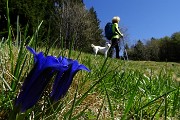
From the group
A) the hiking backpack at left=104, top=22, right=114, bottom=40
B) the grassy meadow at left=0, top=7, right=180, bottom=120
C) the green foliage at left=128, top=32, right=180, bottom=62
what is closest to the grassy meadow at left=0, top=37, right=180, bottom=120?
the grassy meadow at left=0, top=7, right=180, bottom=120

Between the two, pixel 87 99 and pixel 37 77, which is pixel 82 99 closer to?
pixel 37 77

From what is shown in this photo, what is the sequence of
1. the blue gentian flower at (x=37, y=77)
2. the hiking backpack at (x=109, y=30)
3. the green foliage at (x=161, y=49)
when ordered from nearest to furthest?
the blue gentian flower at (x=37, y=77) → the hiking backpack at (x=109, y=30) → the green foliage at (x=161, y=49)

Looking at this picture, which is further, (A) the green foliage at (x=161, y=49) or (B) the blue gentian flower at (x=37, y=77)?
(A) the green foliage at (x=161, y=49)

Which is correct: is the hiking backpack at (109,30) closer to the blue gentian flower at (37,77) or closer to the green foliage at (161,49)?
the blue gentian flower at (37,77)

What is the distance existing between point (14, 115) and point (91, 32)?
47.9 m

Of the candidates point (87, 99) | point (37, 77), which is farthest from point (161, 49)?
point (37, 77)

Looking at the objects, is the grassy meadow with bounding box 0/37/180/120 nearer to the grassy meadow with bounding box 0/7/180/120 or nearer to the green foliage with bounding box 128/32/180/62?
the grassy meadow with bounding box 0/7/180/120

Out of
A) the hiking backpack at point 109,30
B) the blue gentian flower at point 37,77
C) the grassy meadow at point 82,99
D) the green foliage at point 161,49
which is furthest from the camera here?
the green foliage at point 161,49

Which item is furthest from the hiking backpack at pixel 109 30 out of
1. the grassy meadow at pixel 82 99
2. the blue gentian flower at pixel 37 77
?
the blue gentian flower at pixel 37 77

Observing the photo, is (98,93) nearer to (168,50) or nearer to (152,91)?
(152,91)

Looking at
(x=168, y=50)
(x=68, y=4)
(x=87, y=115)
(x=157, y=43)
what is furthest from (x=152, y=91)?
(x=157, y=43)

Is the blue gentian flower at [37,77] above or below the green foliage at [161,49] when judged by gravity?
below

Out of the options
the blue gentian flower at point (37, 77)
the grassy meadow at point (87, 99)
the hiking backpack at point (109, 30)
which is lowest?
the grassy meadow at point (87, 99)

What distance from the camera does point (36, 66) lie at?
124cm
